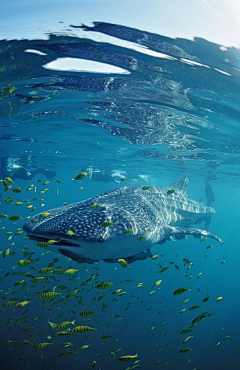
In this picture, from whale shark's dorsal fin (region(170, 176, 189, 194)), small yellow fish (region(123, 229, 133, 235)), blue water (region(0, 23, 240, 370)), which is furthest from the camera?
whale shark's dorsal fin (region(170, 176, 189, 194))

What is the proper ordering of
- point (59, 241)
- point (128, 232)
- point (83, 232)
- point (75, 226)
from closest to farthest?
point (59, 241), point (83, 232), point (75, 226), point (128, 232)

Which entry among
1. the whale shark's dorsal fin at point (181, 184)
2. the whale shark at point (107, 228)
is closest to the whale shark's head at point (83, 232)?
the whale shark at point (107, 228)

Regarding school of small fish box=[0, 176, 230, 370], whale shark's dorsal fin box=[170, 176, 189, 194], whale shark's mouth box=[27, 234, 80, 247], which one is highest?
whale shark's mouth box=[27, 234, 80, 247]

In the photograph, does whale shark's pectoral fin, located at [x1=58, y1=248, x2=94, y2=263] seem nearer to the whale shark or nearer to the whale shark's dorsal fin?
the whale shark

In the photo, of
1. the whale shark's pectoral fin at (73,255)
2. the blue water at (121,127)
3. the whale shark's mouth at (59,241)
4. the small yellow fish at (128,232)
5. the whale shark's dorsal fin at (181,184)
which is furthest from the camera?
the whale shark's dorsal fin at (181,184)

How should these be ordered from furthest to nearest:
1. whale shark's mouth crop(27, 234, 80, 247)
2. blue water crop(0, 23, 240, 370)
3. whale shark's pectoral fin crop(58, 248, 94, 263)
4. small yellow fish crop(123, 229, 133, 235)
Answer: blue water crop(0, 23, 240, 370) → small yellow fish crop(123, 229, 133, 235) → whale shark's pectoral fin crop(58, 248, 94, 263) → whale shark's mouth crop(27, 234, 80, 247)

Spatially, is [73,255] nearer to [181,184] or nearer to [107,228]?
[107,228]

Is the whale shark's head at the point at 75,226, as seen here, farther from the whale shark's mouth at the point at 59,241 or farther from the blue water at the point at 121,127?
the blue water at the point at 121,127

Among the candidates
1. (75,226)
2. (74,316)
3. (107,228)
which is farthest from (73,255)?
(74,316)

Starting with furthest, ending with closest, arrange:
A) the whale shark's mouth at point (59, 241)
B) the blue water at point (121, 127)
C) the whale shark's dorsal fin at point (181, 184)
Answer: the whale shark's dorsal fin at point (181, 184)
the blue water at point (121, 127)
the whale shark's mouth at point (59, 241)

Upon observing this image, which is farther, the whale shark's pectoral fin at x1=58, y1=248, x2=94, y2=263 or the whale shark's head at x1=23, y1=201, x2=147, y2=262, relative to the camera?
the whale shark's pectoral fin at x1=58, y1=248, x2=94, y2=263

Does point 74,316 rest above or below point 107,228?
below

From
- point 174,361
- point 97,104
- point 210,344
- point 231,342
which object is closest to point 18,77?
point 97,104

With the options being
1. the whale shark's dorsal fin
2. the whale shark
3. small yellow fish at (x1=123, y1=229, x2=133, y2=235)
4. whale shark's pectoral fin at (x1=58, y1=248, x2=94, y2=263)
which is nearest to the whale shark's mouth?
the whale shark
